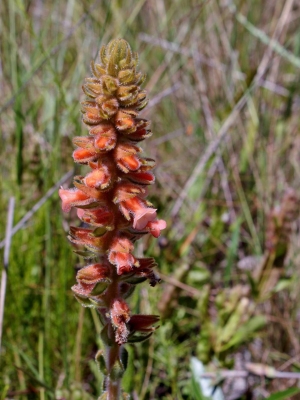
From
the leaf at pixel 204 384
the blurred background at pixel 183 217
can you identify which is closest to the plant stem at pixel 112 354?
the blurred background at pixel 183 217

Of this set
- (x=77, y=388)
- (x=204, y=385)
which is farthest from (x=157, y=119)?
(x=77, y=388)

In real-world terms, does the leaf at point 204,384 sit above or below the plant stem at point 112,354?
below

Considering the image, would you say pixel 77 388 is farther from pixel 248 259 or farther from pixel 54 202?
pixel 248 259

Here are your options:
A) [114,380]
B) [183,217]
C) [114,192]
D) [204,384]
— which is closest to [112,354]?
[114,380]

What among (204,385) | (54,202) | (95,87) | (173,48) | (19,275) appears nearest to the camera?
(95,87)

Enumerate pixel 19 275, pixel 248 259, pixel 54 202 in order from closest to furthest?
pixel 19 275 < pixel 54 202 < pixel 248 259

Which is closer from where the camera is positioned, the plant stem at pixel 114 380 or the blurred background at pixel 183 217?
the plant stem at pixel 114 380

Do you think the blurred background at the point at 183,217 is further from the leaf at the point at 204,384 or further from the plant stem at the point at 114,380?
the plant stem at the point at 114,380

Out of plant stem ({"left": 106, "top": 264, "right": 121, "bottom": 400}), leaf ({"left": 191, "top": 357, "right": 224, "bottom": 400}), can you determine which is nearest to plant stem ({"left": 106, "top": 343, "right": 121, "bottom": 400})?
plant stem ({"left": 106, "top": 264, "right": 121, "bottom": 400})
